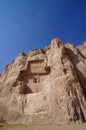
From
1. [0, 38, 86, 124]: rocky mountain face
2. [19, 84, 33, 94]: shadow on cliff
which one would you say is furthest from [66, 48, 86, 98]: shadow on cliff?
A: [19, 84, 33, 94]: shadow on cliff

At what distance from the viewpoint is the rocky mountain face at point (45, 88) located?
17578 millimetres

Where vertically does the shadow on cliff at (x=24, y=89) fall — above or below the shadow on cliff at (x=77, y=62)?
below

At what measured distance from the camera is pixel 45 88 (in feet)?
76.2

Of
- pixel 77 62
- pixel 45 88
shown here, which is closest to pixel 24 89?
pixel 45 88

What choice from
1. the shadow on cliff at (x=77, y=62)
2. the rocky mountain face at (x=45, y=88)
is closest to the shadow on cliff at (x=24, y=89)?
the rocky mountain face at (x=45, y=88)

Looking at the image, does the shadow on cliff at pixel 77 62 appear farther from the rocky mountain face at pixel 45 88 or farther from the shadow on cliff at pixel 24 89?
the shadow on cliff at pixel 24 89

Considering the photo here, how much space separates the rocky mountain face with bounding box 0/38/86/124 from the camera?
1758cm

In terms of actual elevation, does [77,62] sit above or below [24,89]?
above

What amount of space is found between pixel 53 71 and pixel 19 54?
11495 millimetres

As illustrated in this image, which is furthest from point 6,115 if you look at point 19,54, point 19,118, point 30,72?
point 19,54

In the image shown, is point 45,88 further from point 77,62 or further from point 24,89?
point 77,62

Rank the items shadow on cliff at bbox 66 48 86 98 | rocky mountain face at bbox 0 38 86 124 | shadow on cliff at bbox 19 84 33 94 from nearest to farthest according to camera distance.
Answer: rocky mountain face at bbox 0 38 86 124
shadow on cliff at bbox 66 48 86 98
shadow on cliff at bbox 19 84 33 94

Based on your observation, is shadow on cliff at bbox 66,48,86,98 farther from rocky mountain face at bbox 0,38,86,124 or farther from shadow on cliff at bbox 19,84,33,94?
shadow on cliff at bbox 19,84,33,94

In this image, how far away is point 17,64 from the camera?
2875cm
